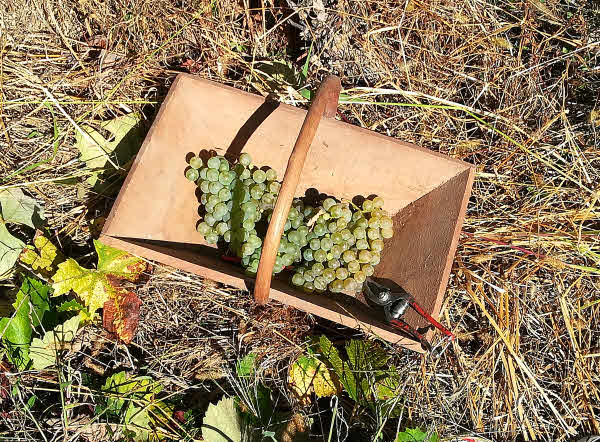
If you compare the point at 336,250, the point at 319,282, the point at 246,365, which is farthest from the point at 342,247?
the point at 246,365

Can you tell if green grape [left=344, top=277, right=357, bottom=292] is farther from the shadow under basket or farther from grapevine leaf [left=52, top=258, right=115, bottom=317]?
grapevine leaf [left=52, top=258, right=115, bottom=317]

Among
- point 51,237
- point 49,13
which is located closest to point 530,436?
point 51,237

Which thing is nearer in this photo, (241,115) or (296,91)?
(241,115)

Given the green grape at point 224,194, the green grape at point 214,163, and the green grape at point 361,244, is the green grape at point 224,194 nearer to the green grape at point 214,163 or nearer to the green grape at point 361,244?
the green grape at point 214,163

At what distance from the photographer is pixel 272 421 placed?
1629mm

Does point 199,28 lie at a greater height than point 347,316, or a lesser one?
greater

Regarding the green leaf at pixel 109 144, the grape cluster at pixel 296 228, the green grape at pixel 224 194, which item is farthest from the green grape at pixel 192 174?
the green leaf at pixel 109 144

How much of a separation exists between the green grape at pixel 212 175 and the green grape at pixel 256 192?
0.38 feet

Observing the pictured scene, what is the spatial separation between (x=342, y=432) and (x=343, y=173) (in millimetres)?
821

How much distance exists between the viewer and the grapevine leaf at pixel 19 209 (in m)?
1.80

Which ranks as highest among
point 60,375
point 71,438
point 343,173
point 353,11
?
point 353,11

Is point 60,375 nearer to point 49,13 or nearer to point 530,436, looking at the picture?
point 49,13

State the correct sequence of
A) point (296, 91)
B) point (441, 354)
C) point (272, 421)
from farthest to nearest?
point (296, 91) → point (441, 354) → point (272, 421)

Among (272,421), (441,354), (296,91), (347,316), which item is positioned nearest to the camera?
(347,316)
